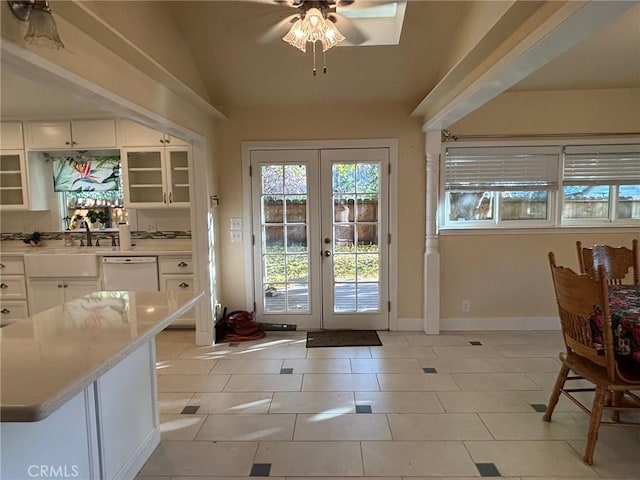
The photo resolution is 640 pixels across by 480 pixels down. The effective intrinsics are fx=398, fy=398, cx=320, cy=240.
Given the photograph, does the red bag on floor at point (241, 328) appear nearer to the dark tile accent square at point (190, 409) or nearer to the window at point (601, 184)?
the dark tile accent square at point (190, 409)

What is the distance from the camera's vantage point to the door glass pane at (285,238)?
4.41 m

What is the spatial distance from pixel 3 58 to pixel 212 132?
8.73 ft

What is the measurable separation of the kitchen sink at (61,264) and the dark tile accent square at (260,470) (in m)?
3.15

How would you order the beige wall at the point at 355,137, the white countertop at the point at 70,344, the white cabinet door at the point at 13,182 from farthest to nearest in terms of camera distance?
the white cabinet door at the point at 13,182 → the beige wall at the point at 355,137 → the white countertop at the point at 70,344

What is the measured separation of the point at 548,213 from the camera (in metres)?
4.34

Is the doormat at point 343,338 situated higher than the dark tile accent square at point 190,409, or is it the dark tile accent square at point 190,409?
the doormat at point 343,338

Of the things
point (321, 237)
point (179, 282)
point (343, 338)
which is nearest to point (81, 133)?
point (179, 282)

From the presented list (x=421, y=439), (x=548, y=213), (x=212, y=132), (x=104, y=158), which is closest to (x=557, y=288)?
(x=421, y=439)

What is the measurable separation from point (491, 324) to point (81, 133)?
196 inches

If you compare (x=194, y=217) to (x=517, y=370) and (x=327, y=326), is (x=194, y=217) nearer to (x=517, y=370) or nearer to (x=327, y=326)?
(x=327, y=326)

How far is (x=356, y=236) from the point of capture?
4418 mm

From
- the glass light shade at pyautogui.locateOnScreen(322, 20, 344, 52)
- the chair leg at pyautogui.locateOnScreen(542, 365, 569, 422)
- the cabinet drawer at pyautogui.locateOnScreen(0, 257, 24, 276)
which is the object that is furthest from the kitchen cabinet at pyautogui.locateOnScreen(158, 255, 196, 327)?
the chair leg at pyautogui.locateOnScreen(542, 365, 569, 422)

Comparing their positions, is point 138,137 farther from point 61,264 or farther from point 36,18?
point 36,18

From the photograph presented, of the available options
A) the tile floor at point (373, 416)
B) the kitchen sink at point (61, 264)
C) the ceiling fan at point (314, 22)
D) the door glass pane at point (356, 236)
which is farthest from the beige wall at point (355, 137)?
the kitchen sink at point (61, 264)
